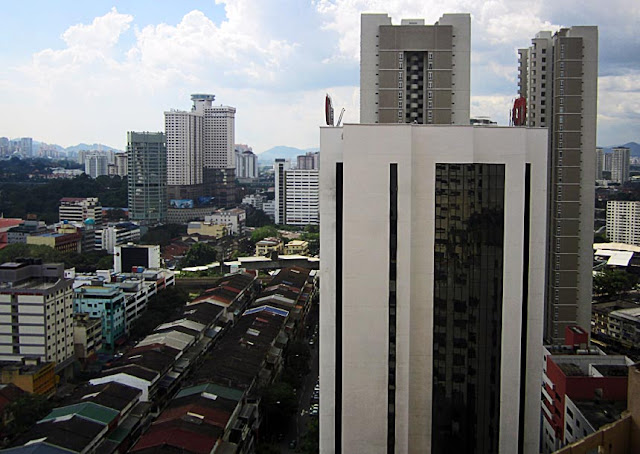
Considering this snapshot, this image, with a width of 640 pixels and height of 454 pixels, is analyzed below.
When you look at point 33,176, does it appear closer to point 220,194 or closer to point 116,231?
point 220,194

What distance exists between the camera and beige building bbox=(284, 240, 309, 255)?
2414 cm

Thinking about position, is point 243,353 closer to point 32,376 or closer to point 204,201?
point 32,376

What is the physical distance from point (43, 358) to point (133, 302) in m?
3.43

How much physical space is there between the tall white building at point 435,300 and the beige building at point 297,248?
17.9 metres

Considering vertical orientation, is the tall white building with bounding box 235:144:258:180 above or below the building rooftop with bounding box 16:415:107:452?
above

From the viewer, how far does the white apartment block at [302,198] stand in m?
34.3

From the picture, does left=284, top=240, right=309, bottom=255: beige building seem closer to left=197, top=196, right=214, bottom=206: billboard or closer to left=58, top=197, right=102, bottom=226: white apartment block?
left=58, top=197, right=102, bottom=226: white apartment block

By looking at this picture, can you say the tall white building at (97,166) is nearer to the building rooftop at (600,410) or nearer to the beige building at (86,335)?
the beige building at (86,335)

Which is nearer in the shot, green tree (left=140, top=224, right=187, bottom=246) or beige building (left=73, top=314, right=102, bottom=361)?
beige building (left=73, top=314, right=102, bottom=361)

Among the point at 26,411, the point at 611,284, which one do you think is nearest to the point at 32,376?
the point at 26,411

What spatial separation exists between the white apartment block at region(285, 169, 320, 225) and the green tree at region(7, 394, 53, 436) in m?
25.3

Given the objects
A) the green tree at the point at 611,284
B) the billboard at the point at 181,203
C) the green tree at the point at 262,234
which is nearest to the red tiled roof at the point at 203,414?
the green tree at the point at 611,284

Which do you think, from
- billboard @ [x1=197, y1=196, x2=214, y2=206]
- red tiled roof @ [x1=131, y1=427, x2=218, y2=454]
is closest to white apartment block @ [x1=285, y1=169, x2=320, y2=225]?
billboard @ [x1=197, y1=196, x2=214, y2=206]

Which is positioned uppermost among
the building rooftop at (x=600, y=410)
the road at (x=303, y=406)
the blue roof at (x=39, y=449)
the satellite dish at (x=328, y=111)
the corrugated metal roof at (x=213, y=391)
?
the satellite dish at (x=328, y=111)
